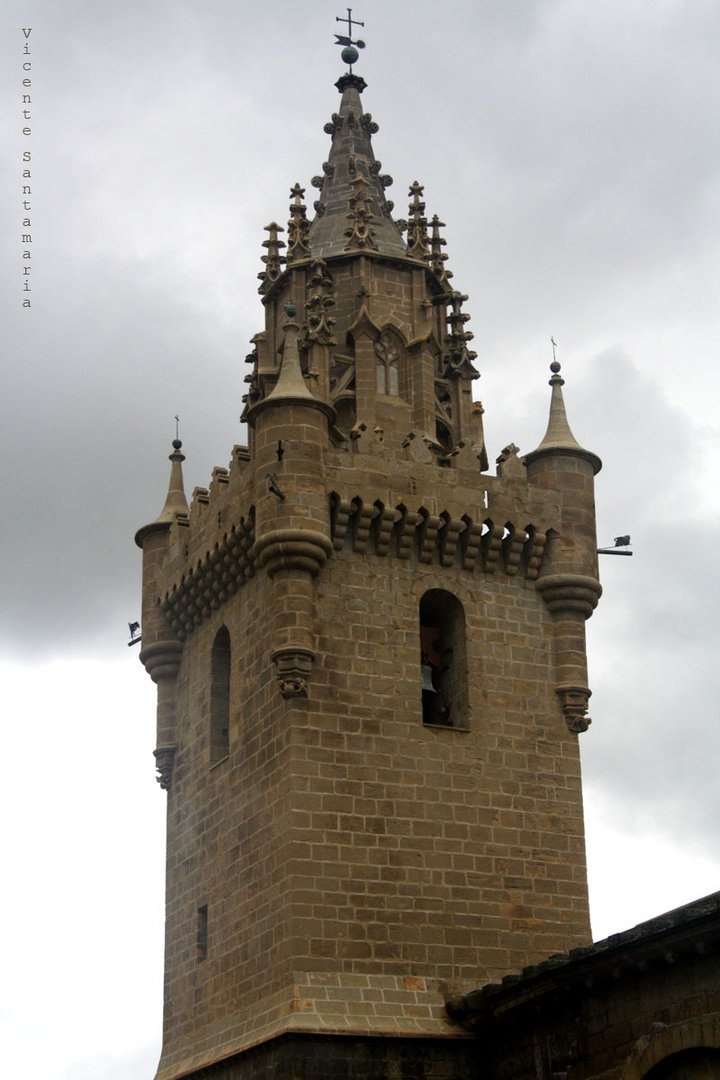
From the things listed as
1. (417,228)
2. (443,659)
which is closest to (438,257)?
(417,228)

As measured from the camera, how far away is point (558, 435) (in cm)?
3186

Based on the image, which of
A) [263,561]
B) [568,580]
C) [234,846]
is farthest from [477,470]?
[234,846]

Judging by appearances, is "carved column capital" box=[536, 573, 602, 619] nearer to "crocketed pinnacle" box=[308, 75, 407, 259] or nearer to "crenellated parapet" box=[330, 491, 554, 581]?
"crenellated parapet" box=[330, 491, 554, 581]

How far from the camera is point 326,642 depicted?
2841 centimetres

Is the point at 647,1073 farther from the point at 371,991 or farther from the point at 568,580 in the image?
the point at 568,580

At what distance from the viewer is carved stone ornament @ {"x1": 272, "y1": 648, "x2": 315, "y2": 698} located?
90.8 feet

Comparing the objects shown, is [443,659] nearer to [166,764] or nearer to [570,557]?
[570,557]

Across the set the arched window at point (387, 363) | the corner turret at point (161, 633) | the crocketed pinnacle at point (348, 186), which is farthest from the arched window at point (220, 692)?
the crocketed pinnacle at point (348, 186)

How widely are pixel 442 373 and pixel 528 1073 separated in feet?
41.9

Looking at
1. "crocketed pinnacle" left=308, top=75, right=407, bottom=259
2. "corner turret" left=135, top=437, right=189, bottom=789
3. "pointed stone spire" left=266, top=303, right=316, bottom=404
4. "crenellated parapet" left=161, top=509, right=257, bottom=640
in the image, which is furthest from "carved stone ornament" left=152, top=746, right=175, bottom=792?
"crocketed pinnacle" left=308, top=75, right=407, bottom=259

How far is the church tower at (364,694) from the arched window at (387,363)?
62 mm

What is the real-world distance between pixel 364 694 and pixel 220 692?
3.66 meters

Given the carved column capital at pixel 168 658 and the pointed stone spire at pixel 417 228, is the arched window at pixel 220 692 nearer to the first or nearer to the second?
the carved column capital at pixel 168 658

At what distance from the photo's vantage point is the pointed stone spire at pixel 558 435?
31.6m
